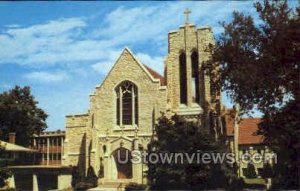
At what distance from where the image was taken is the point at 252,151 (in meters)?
56.8

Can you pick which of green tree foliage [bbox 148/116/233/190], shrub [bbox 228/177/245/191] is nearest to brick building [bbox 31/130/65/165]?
green tree foliage [bbox 148/116/233/190]

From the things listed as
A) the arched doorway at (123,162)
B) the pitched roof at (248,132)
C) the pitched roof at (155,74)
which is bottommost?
the arched doorway at (123,162)

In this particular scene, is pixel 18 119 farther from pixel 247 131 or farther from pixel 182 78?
pixel 247 131

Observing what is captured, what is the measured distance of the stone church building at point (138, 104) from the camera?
4447cm

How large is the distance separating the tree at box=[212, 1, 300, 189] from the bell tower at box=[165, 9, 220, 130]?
11502mm

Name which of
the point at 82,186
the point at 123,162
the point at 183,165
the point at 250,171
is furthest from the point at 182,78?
the point at 82,186

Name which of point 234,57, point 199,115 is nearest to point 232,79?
point 234,57

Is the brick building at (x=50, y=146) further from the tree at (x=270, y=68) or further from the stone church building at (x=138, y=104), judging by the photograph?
the tree at (x=270, y=68)

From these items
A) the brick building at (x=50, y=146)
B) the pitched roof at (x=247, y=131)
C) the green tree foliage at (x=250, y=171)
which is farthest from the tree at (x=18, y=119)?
the green tree foliage at (x=250, y=171)

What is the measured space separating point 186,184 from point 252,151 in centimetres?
2309

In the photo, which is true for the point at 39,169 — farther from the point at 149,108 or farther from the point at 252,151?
the point at 252,151

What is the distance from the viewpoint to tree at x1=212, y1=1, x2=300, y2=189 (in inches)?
1072

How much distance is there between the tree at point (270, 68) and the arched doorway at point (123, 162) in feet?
51.4

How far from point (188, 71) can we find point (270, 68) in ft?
60.8
